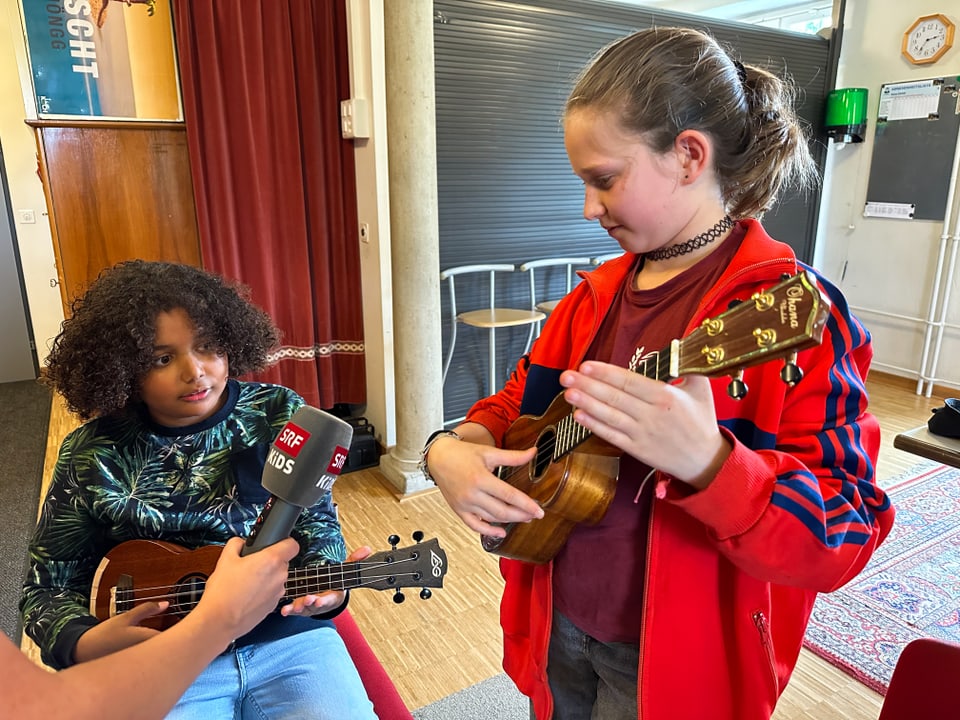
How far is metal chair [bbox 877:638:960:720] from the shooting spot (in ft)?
3.18

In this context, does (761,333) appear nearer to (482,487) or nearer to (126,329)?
(482,487)

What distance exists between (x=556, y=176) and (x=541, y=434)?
283 cm

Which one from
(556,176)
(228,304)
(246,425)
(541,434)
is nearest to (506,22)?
(556,176)

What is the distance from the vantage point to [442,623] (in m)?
2.16

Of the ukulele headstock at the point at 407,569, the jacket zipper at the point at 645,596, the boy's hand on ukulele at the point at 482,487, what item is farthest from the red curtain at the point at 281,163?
the jacket zipper at the point at 645,596

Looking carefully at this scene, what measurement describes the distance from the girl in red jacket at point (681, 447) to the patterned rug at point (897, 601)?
4.65ft

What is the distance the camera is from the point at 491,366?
11.2ft

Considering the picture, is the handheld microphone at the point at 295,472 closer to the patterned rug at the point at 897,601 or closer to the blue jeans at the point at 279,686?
the blue jeans at the point at 279,686

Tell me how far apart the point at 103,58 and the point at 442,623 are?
8.75ft

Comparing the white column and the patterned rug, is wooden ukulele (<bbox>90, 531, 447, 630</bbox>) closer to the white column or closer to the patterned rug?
the patterned rug

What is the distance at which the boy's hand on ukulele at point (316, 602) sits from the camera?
116 cm

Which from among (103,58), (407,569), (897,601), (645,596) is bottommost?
(897,601)

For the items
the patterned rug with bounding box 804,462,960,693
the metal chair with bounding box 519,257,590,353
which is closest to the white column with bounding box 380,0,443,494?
the metal chair with bounding box 519,257,590,353

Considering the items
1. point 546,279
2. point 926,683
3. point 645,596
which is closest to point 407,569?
point 645,596
